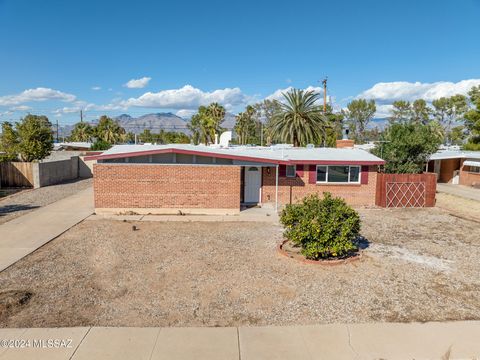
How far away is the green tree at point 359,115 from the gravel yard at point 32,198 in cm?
6589

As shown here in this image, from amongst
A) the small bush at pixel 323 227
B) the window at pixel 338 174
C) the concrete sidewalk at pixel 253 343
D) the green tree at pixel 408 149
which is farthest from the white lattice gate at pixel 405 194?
the concrete sidewalk at pixel 253 343

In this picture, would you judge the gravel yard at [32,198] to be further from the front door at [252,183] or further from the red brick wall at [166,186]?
the front door at [252,183]

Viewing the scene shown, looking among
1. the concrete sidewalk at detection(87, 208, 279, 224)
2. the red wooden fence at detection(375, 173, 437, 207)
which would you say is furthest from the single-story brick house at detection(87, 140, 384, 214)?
the red wooden fence at detection(375, 173, 437, 207)

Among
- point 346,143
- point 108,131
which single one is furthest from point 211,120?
point 346,143

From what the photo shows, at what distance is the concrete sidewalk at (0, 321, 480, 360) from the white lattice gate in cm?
1349

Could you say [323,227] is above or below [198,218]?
above

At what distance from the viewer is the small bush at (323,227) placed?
9.84 m

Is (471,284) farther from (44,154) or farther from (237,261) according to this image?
(44,154)

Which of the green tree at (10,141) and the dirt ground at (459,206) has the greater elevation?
the green tree at (10,141)

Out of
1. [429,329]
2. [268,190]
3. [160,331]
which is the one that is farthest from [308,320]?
[268,190]

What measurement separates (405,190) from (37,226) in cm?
1881

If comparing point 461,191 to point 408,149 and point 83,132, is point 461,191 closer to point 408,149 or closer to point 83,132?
point 408,149

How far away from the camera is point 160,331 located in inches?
251

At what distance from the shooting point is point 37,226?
13.8 meters
